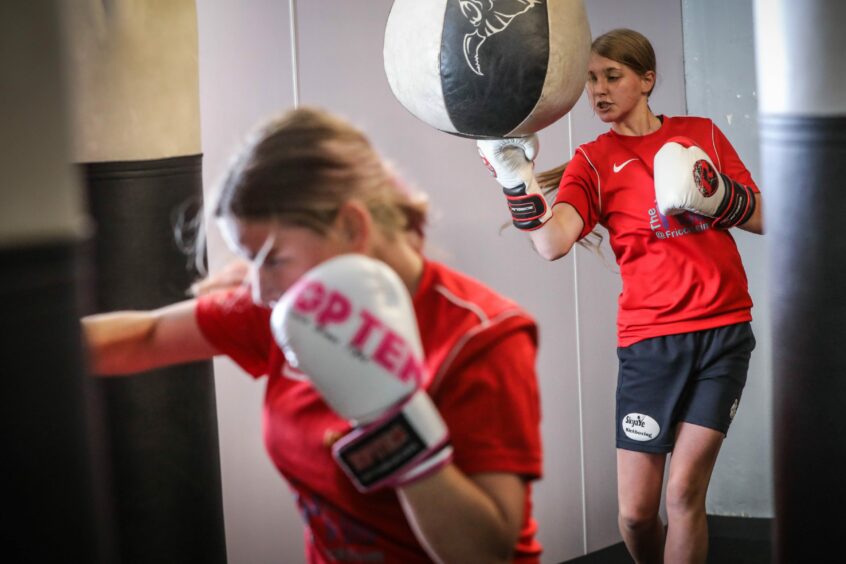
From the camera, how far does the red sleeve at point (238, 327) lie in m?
1.35

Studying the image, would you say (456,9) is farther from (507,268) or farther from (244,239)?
(507,268)

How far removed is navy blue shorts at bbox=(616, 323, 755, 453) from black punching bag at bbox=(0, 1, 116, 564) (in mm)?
1360

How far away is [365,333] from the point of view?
1.03 meters

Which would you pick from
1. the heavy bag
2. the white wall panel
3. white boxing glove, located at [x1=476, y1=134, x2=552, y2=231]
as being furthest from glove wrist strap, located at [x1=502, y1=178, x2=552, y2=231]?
the white wall panel

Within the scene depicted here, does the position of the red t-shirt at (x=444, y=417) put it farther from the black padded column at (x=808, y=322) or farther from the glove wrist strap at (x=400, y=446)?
the black padded column at (x=808, y=322)

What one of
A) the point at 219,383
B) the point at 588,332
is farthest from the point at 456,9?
the point at 588,332

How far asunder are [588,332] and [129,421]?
1353 millimetres

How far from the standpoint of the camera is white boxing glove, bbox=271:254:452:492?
1.03m

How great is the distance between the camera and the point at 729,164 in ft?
7.48

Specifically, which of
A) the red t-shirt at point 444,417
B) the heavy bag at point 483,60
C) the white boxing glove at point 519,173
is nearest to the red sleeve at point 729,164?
the white boxing glove at point 519,173

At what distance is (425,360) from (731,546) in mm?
2054

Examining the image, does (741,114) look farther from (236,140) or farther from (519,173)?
(236,140)

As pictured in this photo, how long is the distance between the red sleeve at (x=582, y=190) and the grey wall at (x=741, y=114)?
828 mm

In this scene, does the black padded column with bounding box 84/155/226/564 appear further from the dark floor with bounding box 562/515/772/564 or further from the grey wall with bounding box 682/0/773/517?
the grey wall with bounding box 682/0/773/517
